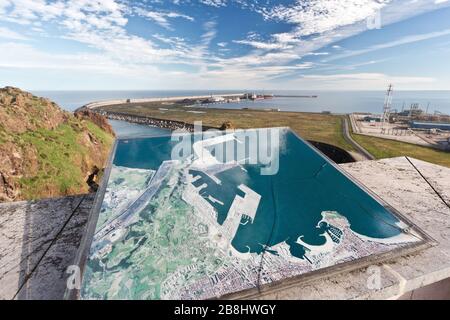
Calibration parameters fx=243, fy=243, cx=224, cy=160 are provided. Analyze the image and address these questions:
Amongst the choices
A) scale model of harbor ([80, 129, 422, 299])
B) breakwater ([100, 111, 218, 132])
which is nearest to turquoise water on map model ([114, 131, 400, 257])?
scale model of harbor ([80, 129, 422, 299])

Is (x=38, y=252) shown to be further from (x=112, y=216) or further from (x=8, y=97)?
(x=8, y=97)

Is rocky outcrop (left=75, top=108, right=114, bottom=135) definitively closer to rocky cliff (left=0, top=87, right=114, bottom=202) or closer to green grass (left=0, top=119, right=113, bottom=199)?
rocky cliff (left=0, top=87, right=114, bottom=202)

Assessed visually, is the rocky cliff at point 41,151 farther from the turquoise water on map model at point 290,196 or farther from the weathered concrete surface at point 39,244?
the turquoise water on map model at point 290,196

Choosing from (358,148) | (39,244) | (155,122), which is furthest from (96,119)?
(358,148)

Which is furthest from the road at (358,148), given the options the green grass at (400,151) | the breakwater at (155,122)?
the breakwater at (155,122)

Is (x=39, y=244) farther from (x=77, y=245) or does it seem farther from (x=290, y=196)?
(x=290, y=196)
